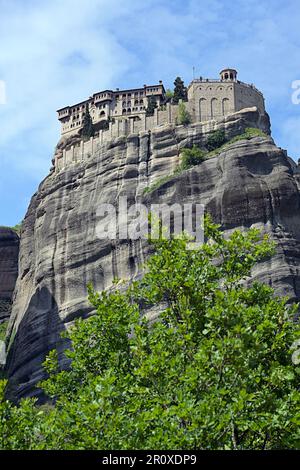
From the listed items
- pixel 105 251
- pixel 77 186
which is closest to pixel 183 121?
pixel 77 186

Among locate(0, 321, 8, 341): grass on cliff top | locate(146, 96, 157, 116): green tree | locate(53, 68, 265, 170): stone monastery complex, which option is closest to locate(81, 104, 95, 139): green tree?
locate(53, 68, 265, 170): stone monastery complex

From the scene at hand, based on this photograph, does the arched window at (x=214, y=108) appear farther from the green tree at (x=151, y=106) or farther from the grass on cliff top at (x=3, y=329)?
the grass on cliff top at (x=3, y=329)

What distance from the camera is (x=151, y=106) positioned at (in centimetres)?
11125

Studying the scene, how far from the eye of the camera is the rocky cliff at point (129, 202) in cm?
8325

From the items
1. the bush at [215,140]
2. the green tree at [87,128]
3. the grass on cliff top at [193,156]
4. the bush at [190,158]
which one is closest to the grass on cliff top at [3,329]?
the green tree at [87,128]

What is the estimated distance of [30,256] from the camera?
100m

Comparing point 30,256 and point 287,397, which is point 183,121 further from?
point 287,397

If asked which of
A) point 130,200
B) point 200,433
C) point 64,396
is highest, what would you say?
point 130,200

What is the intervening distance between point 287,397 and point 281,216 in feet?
196

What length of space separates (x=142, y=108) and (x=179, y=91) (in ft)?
22.4

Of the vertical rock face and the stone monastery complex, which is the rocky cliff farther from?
the vertical rock face

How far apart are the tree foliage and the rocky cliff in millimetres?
49193

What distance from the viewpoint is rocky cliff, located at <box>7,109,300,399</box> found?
83.2 meters

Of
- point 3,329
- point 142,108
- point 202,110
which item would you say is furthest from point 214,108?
point 3,329
